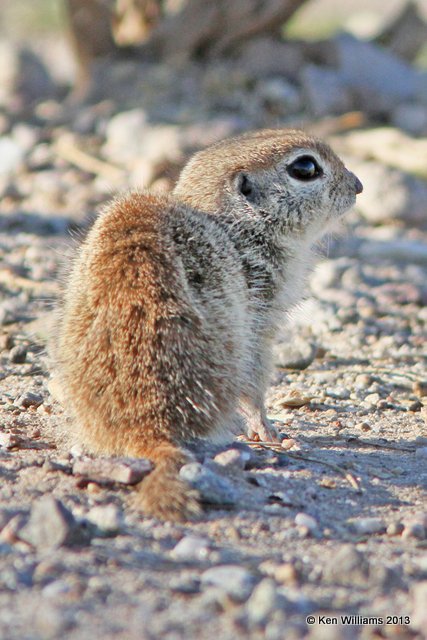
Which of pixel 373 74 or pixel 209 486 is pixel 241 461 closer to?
pixel 209 486

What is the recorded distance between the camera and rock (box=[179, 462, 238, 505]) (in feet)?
10.7

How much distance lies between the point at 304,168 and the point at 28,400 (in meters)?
1.73

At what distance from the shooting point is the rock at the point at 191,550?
9.52 feet

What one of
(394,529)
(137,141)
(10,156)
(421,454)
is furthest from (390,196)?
(394,529)

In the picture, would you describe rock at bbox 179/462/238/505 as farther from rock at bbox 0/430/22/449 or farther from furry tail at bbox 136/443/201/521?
rock at bbox 0/430/22/449

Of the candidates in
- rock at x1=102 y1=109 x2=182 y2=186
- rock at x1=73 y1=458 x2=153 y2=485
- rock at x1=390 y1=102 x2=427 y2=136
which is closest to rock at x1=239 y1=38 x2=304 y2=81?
rock at x1=390 y1=102 x2=427 y2=136

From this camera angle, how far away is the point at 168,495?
317 cm

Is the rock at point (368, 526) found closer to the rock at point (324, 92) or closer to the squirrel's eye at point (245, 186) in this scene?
the squirrel's eye at point (245, 186)

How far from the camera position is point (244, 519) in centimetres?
323

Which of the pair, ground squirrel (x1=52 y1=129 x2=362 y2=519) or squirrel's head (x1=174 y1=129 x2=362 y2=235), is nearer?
ground squirrel (x1=52 y1=129 x2=362 y2=519)

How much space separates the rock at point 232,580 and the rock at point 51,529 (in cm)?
43

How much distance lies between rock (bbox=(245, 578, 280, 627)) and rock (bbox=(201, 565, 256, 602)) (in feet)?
0.13

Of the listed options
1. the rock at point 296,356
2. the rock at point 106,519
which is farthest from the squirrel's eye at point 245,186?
the rock at point 106,519

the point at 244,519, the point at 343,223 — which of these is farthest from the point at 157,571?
the point at 343,223
